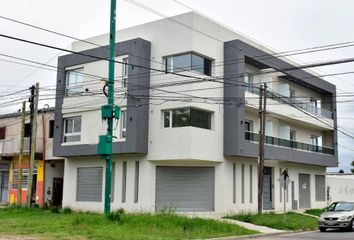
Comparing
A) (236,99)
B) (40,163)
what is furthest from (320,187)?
(40,163)

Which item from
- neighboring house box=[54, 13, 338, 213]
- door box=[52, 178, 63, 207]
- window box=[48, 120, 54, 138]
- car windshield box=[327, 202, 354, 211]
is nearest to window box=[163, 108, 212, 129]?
neighboring house box=[54, 13, 338, 213]

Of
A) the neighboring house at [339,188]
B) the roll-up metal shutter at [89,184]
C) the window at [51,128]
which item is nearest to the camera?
the roll-up metal shutter at [89,184]

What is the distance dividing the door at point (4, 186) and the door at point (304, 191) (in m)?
23.6

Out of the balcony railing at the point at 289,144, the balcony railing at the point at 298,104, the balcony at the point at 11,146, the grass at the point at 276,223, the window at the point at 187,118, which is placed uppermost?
the balcony railing at the point at 298,104

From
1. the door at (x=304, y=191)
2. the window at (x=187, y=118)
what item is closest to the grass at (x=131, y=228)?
the window at (x=187, y=118)

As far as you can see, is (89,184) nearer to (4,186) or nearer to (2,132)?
(4,186)

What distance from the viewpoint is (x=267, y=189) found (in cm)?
3572

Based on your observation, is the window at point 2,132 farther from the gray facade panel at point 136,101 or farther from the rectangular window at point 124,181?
the rectangular window at point 124,181

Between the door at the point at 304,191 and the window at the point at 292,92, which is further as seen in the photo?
the window at the point at 292,92

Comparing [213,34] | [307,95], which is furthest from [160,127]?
[307,95]

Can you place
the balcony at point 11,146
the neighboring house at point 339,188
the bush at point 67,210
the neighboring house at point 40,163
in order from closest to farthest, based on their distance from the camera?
the bush at point 67,210, the neighboring house at point 40,163, the balcony at point 11,146, the neighboring house at point 339,188

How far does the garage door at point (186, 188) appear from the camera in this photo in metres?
Result: 29.8

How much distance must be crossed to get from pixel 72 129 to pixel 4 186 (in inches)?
478

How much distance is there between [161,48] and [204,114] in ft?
15.6
